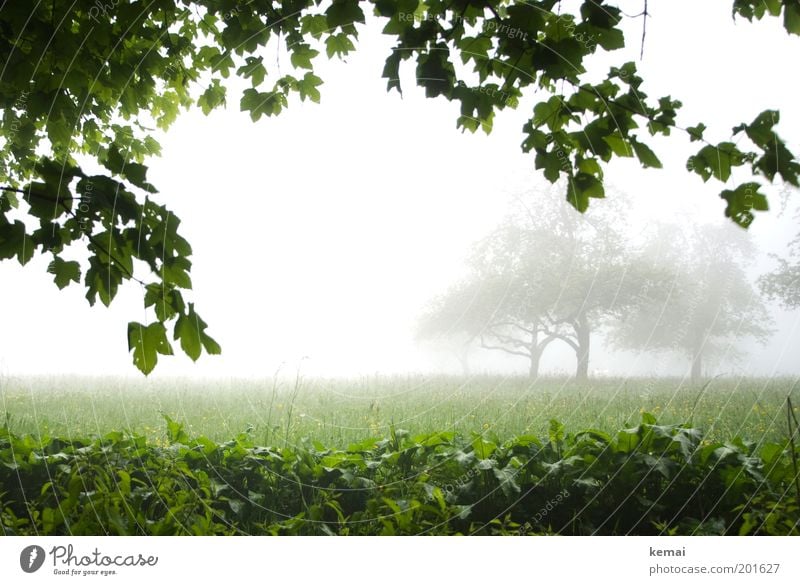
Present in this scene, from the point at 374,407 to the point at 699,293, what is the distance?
3.54 metres

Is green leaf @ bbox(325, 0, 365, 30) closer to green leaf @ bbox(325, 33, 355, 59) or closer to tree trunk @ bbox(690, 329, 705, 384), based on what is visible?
green leaf @ bbox(325, 33, 355, 59)

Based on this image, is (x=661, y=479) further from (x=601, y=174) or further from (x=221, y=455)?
(x=221, y=455)

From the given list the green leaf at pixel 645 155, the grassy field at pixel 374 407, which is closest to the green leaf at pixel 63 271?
the grassy field at pixel 374 407

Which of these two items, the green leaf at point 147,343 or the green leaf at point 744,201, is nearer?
the green leaf at point 147,343

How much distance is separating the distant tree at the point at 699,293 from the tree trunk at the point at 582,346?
0.67m

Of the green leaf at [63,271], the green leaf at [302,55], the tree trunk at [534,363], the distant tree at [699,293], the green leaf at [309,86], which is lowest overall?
the tree trunk at [534,363]

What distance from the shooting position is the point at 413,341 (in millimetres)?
6879

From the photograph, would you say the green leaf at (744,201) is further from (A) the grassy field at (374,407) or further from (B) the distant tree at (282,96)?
(A) the grassy field at (374,407)

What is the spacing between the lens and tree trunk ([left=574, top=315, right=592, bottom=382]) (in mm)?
6387

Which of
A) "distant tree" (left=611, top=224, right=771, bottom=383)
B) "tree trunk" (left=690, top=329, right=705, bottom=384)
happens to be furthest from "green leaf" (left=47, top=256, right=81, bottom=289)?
"tree trunk" (left=690, top=329, right=705, bottom=384)

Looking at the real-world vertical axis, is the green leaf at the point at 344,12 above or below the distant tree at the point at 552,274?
above

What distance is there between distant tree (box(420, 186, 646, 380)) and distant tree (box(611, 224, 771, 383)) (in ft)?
1.12

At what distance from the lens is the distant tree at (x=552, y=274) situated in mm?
6336
